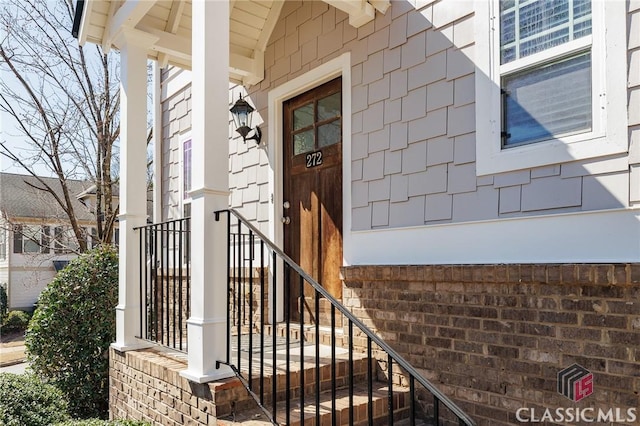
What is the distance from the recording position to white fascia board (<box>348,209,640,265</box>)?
97.4 inches

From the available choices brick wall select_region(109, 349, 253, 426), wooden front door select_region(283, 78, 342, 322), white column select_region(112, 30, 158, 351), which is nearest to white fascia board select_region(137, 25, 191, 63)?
white column select_region(112, 30, 158, 351)

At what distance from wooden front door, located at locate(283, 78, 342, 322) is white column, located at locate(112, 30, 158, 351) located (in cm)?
138

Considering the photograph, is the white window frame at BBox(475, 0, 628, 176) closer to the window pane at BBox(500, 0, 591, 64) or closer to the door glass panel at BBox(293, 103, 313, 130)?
the window pane at BBox(500, 0, 591, 64)

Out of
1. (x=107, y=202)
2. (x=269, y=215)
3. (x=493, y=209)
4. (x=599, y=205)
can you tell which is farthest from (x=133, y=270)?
(x=107, y=202)

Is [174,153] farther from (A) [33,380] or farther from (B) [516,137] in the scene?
(B) [516,137]

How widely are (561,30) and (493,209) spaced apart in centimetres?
112

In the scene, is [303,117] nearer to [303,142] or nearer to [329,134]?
[303,142]

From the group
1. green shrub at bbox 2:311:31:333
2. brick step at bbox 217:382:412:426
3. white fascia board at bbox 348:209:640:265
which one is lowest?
green shrub at bbox 2:311:31:333

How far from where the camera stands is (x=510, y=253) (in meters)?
2.91

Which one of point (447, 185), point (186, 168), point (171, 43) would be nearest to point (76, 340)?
point (186, 168)

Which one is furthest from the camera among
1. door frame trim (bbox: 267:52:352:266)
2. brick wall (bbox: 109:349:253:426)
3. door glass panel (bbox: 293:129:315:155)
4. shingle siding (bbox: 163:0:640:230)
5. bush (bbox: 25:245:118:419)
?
bush (bbox: 25:245:118:419)

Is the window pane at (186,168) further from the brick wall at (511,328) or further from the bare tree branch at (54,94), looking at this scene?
the bare tree branch at (54,94)

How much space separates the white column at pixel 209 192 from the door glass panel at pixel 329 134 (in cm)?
144

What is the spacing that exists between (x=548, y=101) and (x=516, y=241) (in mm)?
856
